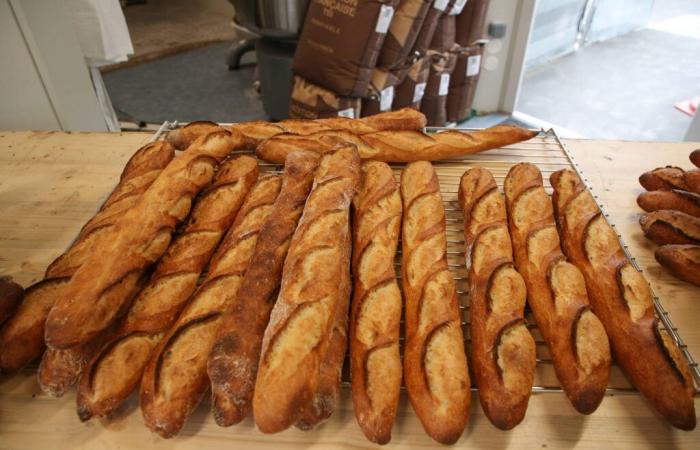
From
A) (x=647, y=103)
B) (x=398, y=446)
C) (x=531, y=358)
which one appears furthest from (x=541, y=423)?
(x=647, y=103)

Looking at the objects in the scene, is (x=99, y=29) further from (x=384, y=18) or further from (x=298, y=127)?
(x=298, y=127)

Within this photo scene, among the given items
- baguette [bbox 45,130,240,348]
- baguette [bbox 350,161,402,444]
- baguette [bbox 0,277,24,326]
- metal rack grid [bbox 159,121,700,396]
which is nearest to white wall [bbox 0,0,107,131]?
metal rack grid [bbox 159,121,700,396]

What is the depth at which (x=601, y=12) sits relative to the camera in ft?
15.2

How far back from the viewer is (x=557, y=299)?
1047 mm

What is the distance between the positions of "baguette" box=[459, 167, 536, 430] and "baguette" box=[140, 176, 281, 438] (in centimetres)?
56

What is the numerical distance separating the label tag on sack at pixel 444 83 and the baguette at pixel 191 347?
244cm

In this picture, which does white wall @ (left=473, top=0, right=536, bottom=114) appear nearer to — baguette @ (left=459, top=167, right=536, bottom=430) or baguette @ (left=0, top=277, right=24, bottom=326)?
baguette @ (left=459, top=167, right=536, bottom=430)

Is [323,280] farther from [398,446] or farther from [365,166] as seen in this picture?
[365,166]

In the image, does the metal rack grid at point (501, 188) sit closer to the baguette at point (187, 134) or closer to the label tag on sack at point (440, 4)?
the baguette at point (187, 134)

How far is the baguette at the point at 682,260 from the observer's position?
1175 mm

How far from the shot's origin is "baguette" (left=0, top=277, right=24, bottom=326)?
0.99m

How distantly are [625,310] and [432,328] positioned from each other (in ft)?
1.43

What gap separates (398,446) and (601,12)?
5163 millimetres

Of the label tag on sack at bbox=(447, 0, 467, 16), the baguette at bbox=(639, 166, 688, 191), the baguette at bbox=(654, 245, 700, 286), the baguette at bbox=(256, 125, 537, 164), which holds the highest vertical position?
the label tag on sack at bbox=(447, 0, 467, 16)
